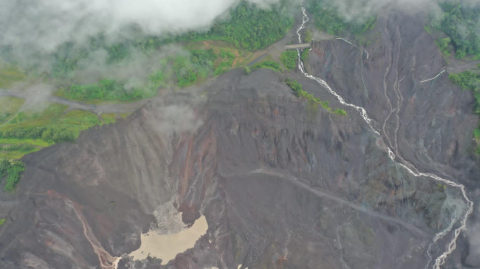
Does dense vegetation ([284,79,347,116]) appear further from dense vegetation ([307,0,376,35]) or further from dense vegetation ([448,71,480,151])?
dense vegetation ([448,71,480,151])

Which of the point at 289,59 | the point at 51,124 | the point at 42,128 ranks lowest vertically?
the point at 289,59

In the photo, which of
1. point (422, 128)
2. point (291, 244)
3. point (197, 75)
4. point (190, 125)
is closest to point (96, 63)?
point (197, 75)

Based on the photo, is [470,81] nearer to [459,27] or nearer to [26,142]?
[459,27]

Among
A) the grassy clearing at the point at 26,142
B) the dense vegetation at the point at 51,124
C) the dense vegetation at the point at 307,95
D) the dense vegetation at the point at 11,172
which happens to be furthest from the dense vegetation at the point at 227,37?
the dense vegetation at the point at 11,172

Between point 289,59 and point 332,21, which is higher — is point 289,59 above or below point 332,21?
below

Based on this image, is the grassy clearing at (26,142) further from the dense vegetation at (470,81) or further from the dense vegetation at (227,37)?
the dense vegetation at (470,81)

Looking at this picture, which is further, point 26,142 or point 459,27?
point 459,27

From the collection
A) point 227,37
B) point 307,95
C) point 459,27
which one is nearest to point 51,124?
point 227,37
